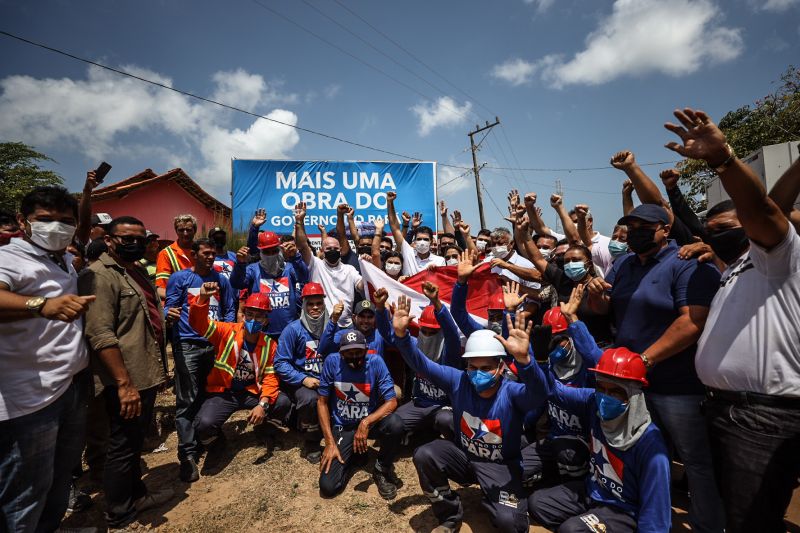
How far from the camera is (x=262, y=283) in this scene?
5953mm

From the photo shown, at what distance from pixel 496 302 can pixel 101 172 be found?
4960 mm

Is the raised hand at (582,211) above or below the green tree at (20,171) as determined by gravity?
below

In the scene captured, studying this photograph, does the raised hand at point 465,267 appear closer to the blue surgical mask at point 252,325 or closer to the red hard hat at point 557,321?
the red hard hat at point 557,321

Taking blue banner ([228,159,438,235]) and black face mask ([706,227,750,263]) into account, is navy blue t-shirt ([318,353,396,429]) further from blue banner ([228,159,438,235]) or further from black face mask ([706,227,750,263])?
blue banner ([228,159,438,235])

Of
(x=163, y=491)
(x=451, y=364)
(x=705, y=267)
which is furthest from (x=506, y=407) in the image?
(x=163, y=491)

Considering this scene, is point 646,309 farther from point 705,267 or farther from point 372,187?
point 372,187

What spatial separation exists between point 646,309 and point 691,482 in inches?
48.8

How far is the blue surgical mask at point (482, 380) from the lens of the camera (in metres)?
3.48

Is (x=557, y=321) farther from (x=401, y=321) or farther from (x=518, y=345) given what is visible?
(x=401, y=321)

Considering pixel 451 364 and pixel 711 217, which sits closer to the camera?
pixel 711 217

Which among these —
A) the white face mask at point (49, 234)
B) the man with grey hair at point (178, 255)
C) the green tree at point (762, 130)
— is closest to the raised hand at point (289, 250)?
the man with grey hair at point (178, 255)

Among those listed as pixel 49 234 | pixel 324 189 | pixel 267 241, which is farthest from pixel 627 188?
pixel 324 189

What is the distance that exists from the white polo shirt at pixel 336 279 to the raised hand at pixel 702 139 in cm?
482

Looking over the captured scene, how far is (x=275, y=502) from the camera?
4.14m
